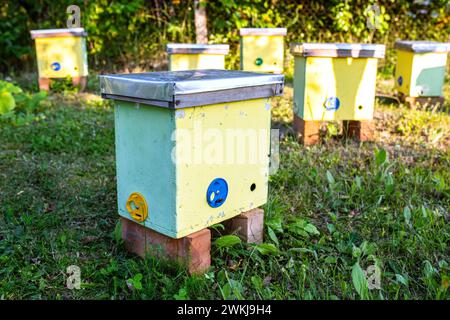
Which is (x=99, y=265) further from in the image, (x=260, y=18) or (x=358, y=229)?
(x=260, y=18)

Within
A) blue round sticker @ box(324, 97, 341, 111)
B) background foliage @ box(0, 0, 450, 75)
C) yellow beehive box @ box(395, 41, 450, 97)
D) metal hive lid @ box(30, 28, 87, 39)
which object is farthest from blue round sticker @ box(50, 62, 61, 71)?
yellow beehive box @ box(395, 41, 450, 97)

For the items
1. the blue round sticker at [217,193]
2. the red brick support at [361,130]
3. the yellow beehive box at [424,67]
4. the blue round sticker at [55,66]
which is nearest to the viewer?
the blue round sticker at [217,193]

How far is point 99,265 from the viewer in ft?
6.62

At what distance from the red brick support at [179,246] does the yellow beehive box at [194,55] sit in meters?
2.79

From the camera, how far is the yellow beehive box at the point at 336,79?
334 cm

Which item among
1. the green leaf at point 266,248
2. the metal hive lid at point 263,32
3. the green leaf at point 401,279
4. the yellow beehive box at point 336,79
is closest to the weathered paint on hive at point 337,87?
the yellow beehive box at point 336,79

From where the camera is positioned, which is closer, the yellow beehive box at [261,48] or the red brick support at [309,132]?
the red brick support at [309,132]

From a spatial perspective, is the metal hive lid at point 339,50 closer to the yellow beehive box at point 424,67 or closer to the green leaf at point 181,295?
the yellow beehive box at point 424,67

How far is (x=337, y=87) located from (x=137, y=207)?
1981 millimetres

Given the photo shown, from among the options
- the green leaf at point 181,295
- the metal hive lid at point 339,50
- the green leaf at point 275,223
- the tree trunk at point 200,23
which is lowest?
the green leaf at point 181,295

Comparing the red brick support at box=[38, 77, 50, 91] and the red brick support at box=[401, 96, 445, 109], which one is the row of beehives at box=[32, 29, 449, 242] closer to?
the red brick support at box=[401, 96, 445, 109]

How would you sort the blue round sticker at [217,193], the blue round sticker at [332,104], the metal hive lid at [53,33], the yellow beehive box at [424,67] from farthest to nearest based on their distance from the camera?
1. the metal hive lid at [53,33]
2. the yellow beehive box at [424,67]
3. the blue round sticker at [332,104]
4. the blue round sticker at [217,193]
